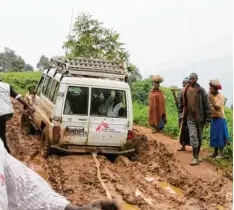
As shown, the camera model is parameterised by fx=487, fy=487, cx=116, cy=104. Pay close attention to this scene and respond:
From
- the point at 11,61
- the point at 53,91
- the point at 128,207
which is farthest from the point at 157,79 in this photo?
the point at 11,61

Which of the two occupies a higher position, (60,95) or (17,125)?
(60,95)

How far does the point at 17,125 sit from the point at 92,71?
180 inches

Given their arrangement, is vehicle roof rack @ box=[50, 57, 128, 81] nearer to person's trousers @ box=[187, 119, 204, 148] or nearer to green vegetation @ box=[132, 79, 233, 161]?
person's trousers @ box=[187, 119, 204, 148]

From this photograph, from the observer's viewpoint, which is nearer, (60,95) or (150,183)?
(150,183)

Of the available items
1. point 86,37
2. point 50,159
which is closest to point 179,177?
point 50,159

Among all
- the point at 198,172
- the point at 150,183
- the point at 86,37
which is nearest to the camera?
the point at 150,183

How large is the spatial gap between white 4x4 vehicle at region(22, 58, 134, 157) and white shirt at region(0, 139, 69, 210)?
6977mm

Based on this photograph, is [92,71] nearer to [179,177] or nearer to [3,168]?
[179,177]

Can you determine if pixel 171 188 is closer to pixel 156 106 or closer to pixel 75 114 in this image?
pixel 75 114

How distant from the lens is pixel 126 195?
22.8 feet

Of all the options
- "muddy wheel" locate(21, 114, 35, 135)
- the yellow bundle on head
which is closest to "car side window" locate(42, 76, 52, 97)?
"muddy wheel" locate(21, 114, 35, 135)

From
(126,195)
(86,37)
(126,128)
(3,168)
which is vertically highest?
(86,37)

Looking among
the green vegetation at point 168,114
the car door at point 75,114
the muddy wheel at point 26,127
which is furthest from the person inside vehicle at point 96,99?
the muddy wheel at point 26,127

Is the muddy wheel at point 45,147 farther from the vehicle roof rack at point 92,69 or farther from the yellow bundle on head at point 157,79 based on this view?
the yellow bundle on head at point 157,79
